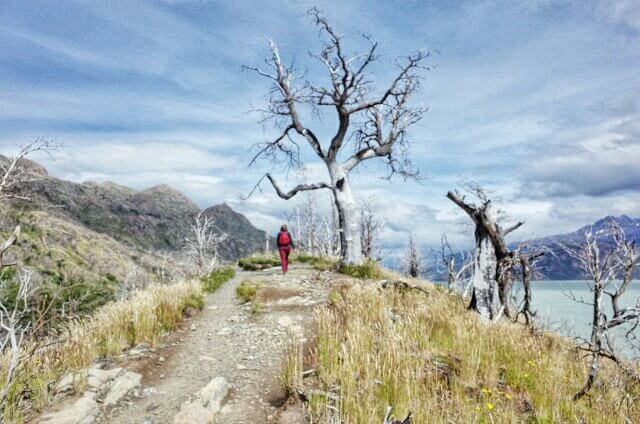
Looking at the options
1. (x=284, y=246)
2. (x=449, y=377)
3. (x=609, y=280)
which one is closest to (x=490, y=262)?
(x=609, y=280)

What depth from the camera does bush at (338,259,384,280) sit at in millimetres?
16766

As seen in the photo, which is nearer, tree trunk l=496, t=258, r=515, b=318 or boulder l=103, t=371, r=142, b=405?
boulder l=103, t=371, r=142, b=405

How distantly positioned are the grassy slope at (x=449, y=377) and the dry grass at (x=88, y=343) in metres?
3.46

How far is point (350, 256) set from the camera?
18.2m

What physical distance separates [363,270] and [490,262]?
7263mm

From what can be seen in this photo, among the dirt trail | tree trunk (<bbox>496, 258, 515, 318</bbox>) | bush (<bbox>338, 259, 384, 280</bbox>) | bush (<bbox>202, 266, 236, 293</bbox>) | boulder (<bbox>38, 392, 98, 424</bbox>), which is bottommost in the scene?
boulder (<bbox>38, 392, 98, 424</bbox>)

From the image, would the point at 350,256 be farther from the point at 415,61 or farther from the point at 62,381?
the point at 62,381

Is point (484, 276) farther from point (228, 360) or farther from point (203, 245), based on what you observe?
point (203, 245)

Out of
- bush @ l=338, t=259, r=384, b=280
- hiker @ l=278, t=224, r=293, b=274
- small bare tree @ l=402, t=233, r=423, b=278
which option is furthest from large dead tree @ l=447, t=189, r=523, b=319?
small bare tree @ l=402, t=233, r=423, b=278

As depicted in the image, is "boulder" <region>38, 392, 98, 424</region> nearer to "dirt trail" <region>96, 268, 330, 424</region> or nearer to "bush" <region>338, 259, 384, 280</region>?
"dirt trail" <region>96, 268, 330, 424</region>

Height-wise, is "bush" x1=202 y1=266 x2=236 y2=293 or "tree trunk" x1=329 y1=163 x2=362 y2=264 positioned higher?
"tree trunk" x1=329 y1=163 x2=362 y2=264

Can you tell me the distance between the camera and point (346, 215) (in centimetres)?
1870

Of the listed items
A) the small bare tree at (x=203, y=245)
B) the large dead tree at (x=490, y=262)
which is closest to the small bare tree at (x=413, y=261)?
the small bare tree at (x=203, y=245)

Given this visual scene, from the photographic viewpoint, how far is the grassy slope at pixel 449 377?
16.7 ft
